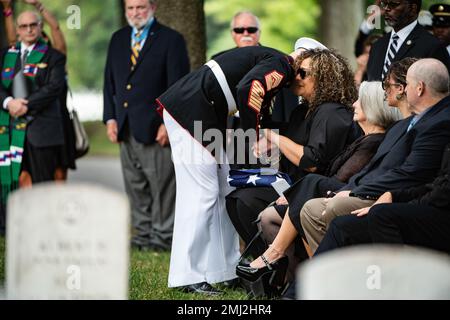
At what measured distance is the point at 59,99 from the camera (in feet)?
37.7

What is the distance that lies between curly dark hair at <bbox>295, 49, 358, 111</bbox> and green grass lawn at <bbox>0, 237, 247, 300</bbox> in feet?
4.98

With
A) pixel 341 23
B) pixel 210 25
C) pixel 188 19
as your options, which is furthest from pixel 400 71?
pixel 210 25

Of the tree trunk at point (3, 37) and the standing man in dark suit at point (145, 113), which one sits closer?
the standing man in dark suit at point (145, 113)

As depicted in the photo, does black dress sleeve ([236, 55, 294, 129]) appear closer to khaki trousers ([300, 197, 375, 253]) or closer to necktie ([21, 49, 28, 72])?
khaki trousers ([300, 197, 375, 253])

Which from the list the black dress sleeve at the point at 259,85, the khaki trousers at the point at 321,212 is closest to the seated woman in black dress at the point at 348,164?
the khaki trousers at the point at 321,212

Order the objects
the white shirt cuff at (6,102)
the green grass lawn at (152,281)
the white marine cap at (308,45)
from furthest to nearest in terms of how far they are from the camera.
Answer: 1. the white shirt cuff at (6,102)
2. the white marine cap at (308,45)
3. the green grass lawn at (152,281)

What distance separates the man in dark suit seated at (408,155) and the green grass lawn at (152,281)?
3.17ft

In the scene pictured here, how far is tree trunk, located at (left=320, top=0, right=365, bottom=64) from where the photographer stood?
18.4 meters

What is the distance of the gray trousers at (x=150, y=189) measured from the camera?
35.3 feet

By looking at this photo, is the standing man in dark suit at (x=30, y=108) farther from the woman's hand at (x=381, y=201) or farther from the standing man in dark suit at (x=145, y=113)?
the woman's hand at (x=381, y=201)

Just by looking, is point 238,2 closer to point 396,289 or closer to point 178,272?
point 178,272

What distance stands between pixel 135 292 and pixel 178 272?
14.7 inches

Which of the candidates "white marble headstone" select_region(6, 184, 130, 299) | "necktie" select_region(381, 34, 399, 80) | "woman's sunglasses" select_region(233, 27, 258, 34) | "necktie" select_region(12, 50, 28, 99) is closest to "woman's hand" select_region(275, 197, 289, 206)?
"necktie" select_region(381, 34, 399, 80)

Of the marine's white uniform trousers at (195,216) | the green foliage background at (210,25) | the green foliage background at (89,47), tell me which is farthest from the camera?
the green foliage background at (89,47)
